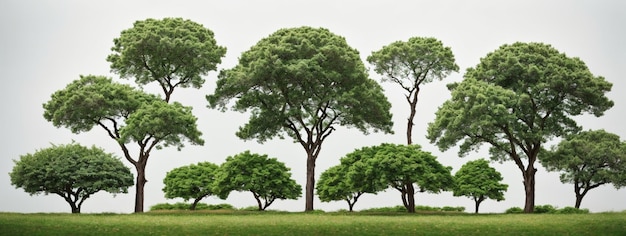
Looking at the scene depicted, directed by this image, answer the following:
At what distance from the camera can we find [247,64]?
49.7 m

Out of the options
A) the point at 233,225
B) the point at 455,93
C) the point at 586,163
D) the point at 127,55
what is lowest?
the point at 233,225

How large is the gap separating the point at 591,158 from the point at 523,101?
11.4 metres

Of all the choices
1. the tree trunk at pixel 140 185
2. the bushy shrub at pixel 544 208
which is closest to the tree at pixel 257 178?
the tree trunk at pixel 140 185

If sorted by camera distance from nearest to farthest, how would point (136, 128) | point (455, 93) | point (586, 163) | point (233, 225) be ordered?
point (233, 225), point (136, 128), point (455, 93), point (586, 163)

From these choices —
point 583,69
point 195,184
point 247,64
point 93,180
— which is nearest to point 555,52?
point 583,69

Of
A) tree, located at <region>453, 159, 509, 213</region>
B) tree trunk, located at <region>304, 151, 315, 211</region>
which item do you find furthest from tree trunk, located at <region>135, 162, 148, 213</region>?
tree, located at <region>453, 159, 509, 213</region>

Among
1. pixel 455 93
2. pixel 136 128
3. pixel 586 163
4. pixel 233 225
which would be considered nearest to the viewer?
pixel 233 225

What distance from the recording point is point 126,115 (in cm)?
4853

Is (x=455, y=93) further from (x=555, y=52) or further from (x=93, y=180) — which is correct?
(x=93, y=180)

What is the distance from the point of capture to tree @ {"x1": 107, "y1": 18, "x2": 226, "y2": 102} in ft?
163

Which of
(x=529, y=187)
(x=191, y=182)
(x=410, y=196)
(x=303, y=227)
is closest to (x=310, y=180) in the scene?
(x=410, y=196)

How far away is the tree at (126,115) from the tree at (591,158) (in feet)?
107

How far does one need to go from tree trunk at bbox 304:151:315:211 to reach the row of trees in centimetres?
9

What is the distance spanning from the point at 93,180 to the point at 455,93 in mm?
29886
